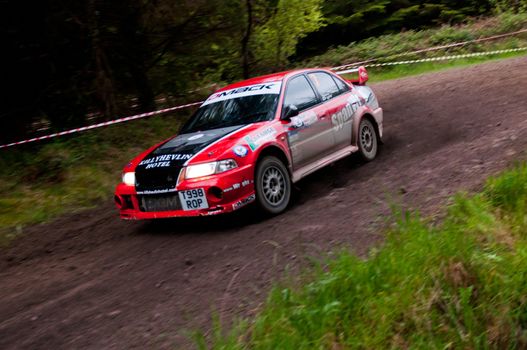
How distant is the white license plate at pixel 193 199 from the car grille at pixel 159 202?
78 mm

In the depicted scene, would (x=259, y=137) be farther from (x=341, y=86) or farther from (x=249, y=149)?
(x=341, y=86)

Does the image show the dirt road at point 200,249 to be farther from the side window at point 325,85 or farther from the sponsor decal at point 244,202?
the side window at point 325,85

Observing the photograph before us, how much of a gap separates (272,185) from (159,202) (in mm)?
1365

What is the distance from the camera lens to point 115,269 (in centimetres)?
604

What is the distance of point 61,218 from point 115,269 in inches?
133

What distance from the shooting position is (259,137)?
7129 millimetres

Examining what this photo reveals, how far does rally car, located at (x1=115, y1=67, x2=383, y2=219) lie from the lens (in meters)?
6.69

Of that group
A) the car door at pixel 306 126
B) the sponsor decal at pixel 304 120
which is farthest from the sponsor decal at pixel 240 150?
the sponsor decal at pixel 304 120

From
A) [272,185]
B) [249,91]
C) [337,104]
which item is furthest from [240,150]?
[337,104]

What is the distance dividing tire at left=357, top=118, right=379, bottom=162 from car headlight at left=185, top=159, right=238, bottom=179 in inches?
121

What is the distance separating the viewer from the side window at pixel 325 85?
28.4 feet

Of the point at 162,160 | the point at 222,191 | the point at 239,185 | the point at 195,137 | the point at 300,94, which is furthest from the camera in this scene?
the point at 300,94

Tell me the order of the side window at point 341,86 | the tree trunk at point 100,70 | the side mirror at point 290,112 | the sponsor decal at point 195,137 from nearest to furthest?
the sponsor decal at point 195,137, the side mirror at point 290,112, the side window at point 341,86, the tree trunk at point 100,70

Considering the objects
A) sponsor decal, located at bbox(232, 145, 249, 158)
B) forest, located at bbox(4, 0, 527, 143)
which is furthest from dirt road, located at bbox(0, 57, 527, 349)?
forest, located at bbox(4, 0, 527, 143)
